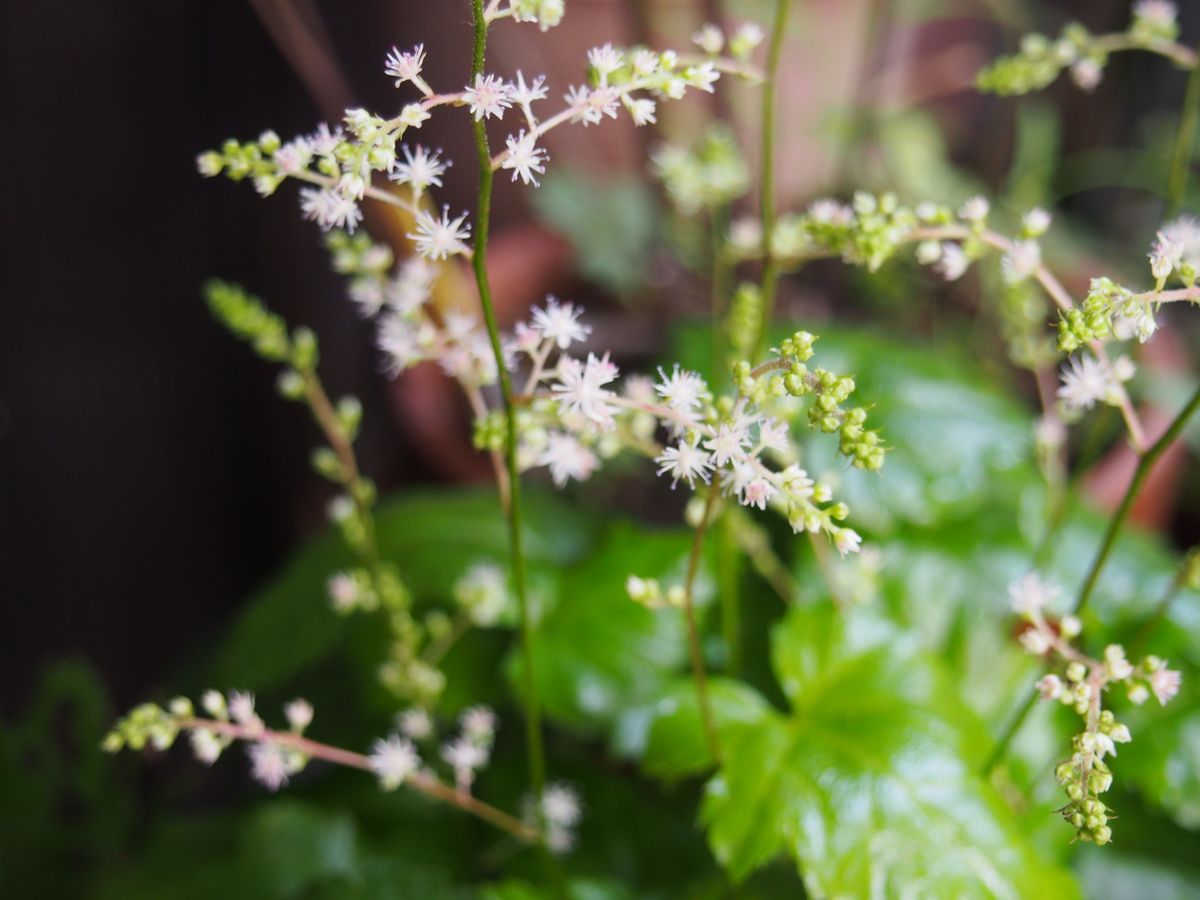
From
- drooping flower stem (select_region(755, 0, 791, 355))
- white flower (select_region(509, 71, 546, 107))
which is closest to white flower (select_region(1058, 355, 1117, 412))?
drooping flower stem (select_region(755, 0, 791, 355))

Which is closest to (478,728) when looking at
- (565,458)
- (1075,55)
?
(565,458)

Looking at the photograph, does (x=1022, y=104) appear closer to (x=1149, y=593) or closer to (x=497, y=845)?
(x=1149, y=593)

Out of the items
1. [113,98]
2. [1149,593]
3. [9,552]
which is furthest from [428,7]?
[1149,593]

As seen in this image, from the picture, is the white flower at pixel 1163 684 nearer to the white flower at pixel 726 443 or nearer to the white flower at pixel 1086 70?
the white flower at pixel 726 443

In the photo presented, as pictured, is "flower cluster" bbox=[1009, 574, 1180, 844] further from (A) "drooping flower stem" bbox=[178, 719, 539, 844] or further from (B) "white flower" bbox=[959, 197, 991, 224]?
(A) "drooping flower stem" bbox=[178, 719, 539, 844]

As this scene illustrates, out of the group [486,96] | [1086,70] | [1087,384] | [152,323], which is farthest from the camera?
[152,323]

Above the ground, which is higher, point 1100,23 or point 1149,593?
point 1100,23

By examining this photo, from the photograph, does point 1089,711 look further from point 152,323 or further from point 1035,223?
point 152,323
